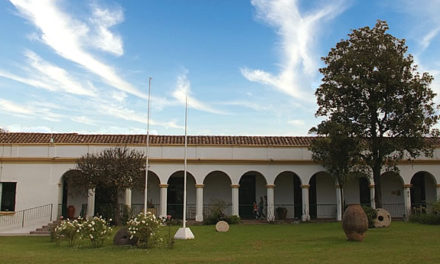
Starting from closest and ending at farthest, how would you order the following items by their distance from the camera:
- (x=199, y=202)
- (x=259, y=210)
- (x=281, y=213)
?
(x=199, y=202)
(x=281, y=213)
(x=259, y=210)

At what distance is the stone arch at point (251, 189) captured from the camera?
2736 centimetres

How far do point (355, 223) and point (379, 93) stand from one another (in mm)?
8229

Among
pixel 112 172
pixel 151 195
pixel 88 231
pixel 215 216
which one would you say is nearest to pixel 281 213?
pixel 215 216

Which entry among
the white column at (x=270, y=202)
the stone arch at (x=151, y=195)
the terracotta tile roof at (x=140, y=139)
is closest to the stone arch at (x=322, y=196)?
the terracotta tile roof at (x=140, y=139)

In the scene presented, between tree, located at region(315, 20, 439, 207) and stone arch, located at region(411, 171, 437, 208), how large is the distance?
24.3 ft

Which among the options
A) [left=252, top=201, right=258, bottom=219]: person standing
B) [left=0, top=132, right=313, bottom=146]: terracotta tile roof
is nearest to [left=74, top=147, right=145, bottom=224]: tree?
[left=0, top=132, right=313, bottom=146]: terracotta tile roof

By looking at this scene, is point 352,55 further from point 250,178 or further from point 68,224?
point 68,224

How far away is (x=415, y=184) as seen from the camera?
28.0 metres

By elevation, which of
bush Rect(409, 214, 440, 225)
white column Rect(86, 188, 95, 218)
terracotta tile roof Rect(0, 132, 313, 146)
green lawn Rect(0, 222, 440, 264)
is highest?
terracotta tile roof Rect(0, 132, 313, 146)

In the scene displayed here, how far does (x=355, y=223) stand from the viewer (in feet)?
47.3

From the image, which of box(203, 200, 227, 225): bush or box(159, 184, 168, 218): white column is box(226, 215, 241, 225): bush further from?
box(159, 184, 168, 218): white column

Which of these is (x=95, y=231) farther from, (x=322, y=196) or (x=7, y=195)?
(x=322, y=196)

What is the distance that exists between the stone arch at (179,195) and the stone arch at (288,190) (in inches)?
Answer: 197

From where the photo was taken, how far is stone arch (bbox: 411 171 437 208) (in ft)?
90.2
